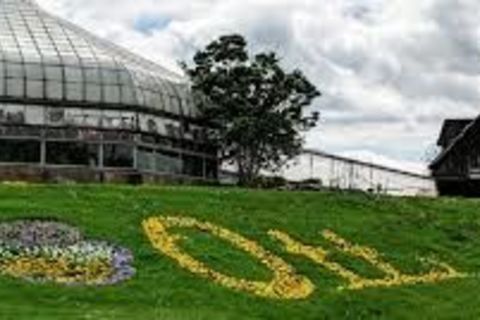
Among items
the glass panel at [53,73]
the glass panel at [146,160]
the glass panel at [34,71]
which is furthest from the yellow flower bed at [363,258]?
the glass panel at [34,71]

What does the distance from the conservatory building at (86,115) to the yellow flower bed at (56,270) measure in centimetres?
2722

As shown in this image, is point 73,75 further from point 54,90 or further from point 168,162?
point 168,162

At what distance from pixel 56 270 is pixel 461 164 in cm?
6589

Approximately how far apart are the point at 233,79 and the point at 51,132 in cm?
1323

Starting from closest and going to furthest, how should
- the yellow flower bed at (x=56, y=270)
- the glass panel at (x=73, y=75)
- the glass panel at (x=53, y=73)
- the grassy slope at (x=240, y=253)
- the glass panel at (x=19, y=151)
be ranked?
1. the grassy slope at (x=240, y=253)
2. the yellow flower bed at (x=56, y=270)
3. the glass panel at (x=19, y=151)
4. the glass panel at (x=53, y=73)
5. the glass panel at (x=73, y=75)

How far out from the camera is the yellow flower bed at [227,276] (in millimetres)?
44469

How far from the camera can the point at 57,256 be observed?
4509 cm

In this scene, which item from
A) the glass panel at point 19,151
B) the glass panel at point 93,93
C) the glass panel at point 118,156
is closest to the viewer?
the glass panel at point 19,151

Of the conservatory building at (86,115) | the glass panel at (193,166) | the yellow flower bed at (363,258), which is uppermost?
the conservatory building at (86,115)

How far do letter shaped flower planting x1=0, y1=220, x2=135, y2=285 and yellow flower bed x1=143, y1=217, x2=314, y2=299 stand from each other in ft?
6.30

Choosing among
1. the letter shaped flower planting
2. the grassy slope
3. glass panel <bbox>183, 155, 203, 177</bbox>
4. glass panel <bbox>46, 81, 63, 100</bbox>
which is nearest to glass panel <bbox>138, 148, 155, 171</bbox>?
glass panel <bbox>183, 155, 203, 177</bbox>

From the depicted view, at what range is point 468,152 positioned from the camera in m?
106

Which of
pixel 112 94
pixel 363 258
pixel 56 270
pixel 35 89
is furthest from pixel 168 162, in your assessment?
pixel 56 270

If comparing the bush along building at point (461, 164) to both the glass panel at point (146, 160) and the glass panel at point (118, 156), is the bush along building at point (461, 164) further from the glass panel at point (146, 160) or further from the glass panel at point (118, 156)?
the glass panel at point (118, 156)
